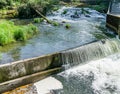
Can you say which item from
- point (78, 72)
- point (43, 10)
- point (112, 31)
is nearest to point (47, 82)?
point (78, 72)

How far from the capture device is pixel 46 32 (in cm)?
1778

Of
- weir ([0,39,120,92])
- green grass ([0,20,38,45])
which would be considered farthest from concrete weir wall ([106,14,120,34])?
green grass ([0,20,38,45])

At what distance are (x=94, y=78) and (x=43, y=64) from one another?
2639 millimetres

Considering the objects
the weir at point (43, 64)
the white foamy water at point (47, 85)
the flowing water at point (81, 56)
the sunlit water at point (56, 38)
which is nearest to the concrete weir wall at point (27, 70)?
the weir at point (43, 64)

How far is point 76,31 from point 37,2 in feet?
26.2

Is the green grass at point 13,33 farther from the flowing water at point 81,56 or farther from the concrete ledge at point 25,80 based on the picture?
the concrete ledge at point 25,80

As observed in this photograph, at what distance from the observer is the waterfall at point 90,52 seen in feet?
39.5

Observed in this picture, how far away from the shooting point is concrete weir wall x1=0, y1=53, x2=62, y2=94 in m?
9.91

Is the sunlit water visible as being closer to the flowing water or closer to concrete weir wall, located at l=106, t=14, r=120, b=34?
the flowing water

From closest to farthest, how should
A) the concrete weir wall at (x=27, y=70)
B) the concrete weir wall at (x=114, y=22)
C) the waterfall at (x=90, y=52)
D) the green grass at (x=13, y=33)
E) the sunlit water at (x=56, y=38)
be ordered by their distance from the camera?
the concrete weir wall at (x=27, y=70) < the waterfall at (x=90, y=52) < the sunlit water at (x=56, y=38) < the green grass at (x=13, y=33) < the concrete weir wall at (x=114, y=22)

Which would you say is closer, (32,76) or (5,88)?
(5,88)

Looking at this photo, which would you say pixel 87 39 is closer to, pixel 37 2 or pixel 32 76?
pixel 32 76

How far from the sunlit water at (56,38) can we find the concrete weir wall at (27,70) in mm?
1876

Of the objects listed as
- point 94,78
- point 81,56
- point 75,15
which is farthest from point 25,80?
point 75,15
